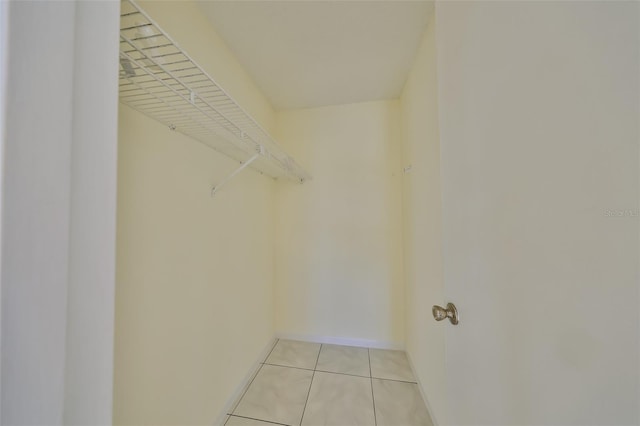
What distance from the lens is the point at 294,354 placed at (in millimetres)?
1927

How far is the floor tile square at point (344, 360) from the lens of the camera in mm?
1721

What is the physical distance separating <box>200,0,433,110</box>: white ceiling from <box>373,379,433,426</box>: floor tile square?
7.76ft

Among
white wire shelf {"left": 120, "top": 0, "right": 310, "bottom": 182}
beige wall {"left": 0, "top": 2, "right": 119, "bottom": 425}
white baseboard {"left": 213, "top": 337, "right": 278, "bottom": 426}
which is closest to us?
beige wall {"left": 0, "top": 2, "right": 119, "bottom": 425}

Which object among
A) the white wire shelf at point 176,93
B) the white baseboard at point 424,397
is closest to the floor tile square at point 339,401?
the white baseboard at point 424,397

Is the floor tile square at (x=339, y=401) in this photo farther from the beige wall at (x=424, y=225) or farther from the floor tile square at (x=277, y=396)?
the beige wall at (x=424, y=225)

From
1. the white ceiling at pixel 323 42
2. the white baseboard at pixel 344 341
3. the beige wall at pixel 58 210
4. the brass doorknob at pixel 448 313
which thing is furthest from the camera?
the white baseboard at pixel 344 341

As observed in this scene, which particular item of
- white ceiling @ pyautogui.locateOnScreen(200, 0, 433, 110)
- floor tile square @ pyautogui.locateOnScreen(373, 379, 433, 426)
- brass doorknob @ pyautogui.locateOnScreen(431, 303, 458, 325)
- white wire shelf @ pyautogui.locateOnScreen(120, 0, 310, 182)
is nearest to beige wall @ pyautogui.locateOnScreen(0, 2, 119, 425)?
white wire shelf @ pyautogui.locateOnScreen(120, 0, 310, 182)

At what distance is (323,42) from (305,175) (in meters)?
0.99

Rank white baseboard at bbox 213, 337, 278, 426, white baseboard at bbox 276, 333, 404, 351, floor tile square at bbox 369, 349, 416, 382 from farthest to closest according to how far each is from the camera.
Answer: white baseboard at bbox 276, 333, 404, 351
floor tile square at bbox 369, 349, 416, 382
white baseboard at bbox 213, 337, 278, 426

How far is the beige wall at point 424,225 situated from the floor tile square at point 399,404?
0.08 metres

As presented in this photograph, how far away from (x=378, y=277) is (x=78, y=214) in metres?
2.07

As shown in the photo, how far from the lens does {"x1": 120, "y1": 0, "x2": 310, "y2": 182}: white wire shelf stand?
0.58 metres

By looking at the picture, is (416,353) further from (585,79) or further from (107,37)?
(107,37)

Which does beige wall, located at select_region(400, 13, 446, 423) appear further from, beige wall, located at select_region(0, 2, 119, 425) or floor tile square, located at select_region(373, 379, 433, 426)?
beige wall, located at select_region(0, 2, 119, 425)
